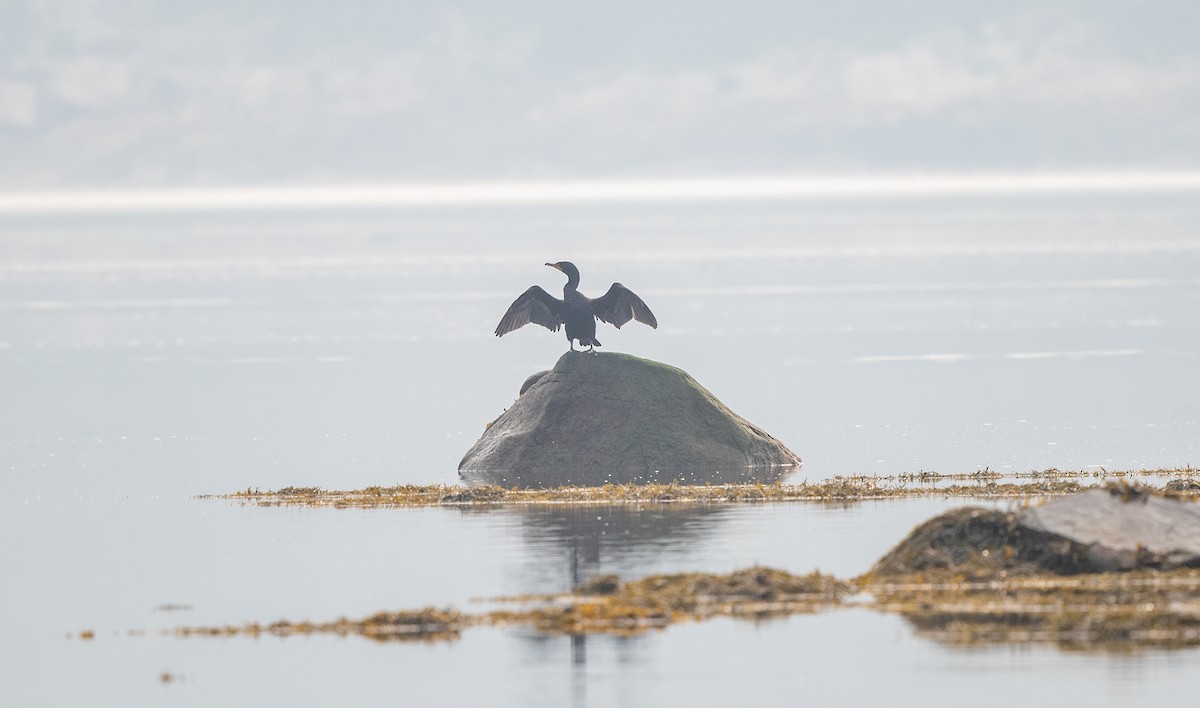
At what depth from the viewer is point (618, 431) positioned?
4266 centimetres

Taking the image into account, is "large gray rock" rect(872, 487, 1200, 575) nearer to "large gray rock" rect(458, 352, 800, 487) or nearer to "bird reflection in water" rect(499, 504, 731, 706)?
"bird reflection in water" rect(499, 504, 731, 706)

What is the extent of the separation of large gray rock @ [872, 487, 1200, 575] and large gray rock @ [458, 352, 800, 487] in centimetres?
1559

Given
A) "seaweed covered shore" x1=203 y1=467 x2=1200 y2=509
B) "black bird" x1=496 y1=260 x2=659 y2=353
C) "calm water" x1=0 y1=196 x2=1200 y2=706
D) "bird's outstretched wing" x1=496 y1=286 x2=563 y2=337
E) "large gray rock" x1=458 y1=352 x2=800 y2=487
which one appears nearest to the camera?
"calm water" x1=0 y1=196 x2=1200 y2=706

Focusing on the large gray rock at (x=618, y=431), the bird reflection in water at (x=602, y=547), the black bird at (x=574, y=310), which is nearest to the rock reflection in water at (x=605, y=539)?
the bird reflection in water at (x=602, y=547)

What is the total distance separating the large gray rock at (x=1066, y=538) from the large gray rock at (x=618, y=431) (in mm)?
15588

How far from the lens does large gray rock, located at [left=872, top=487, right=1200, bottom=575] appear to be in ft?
81.8

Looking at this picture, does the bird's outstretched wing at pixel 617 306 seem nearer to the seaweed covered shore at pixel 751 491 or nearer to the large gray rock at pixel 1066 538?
the seaweed covered shore at pixel 751 491

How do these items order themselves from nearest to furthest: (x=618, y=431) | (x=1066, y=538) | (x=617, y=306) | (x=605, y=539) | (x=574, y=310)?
1. (x=1066, y=538)
2. (x=605, y=539)
3. (x=618, y=431)
4. (x=574, y=310)
5. (x=617, y=306)

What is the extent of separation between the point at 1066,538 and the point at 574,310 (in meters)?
19.4

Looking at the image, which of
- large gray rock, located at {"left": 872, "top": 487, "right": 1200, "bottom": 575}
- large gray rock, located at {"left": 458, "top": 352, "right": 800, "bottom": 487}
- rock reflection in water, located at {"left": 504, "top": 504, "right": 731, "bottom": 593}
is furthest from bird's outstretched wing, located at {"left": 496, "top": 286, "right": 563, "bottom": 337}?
large gray rock, located at {"left": 872, "top": 487, "right": 1200, "bottom": 575}

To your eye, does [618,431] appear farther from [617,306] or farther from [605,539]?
[605,539]

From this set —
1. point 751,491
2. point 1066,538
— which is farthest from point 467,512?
point 1066,538

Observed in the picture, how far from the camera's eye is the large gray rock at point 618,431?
4228 centimetres

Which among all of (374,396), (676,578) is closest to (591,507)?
(676,578)
